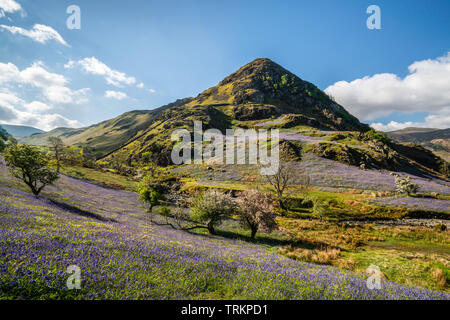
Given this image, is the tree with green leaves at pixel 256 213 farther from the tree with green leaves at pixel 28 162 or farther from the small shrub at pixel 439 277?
the tree with green leaves at pixel 28 162

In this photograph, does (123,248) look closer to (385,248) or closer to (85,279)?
(85,279)

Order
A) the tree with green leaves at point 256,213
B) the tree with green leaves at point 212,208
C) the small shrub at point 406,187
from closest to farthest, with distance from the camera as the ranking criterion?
the tree with green leaves at point 256,213 → the tree with green leaves at point 212,208 → the small shrub at point 406,187

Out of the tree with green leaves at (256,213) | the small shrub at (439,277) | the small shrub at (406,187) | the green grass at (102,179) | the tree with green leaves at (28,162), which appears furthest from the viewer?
the green grass at (102,179)

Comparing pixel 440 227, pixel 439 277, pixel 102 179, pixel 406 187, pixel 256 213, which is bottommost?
pixel 440 227

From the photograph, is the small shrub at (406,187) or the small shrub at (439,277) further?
the small shrub at (406,187)

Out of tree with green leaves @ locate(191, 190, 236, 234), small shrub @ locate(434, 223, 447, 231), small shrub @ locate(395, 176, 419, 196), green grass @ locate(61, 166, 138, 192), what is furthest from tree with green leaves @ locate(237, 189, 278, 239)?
green grass @ locate(61, 166, 138, 192)

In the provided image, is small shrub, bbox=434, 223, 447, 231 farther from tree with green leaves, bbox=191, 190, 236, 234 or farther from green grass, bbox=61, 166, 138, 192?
green grass, bbox=61, 166, 138, 192

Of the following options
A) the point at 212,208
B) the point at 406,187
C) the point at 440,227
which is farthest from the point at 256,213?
the point at 406,187

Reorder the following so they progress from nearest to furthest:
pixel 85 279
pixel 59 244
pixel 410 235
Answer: pixel 85 279, pixel 59 244, pixel 410 235

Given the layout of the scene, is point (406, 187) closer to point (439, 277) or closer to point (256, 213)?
point (439, 277)

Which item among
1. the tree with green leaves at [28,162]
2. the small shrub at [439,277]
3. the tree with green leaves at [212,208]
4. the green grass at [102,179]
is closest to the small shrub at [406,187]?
the small shrub at [439,277]

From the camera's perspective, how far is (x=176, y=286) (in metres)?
5.53
